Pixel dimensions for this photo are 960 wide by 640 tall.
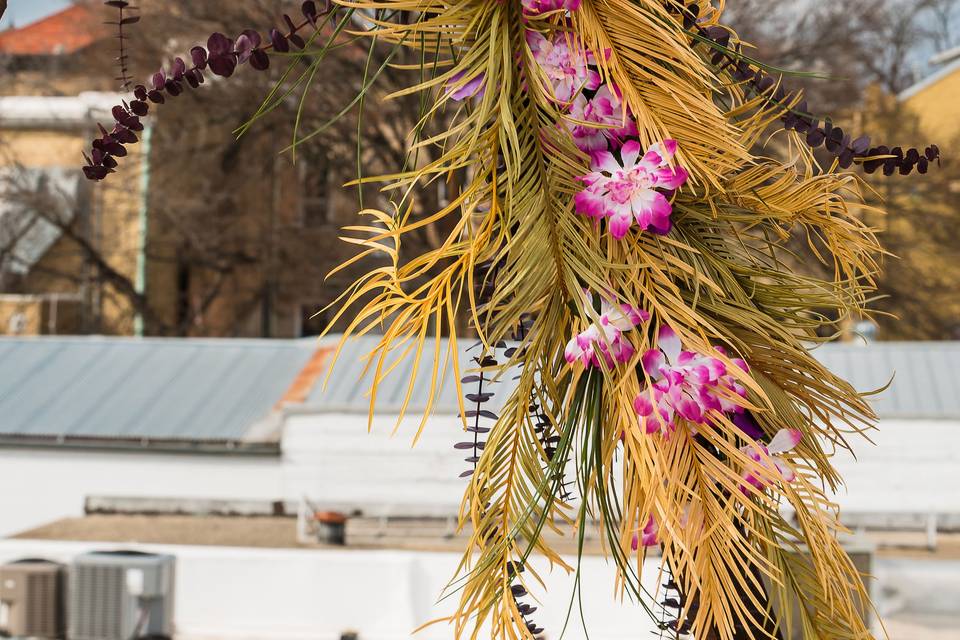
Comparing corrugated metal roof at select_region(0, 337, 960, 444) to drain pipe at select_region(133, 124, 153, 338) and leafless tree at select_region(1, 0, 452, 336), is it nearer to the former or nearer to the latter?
leafless tree at select_region(1, 0, 452, 336)

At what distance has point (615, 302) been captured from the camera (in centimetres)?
127

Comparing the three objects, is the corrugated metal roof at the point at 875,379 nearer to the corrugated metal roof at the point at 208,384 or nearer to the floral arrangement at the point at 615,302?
the corrugated metal roof at the point at 208,384

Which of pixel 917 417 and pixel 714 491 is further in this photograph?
pixel 917 417

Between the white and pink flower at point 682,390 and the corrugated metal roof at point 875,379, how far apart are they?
729 centimetres

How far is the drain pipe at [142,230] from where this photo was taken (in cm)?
1927

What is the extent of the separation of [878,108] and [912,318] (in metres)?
4.18

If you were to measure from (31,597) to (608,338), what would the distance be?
6151 millimetres

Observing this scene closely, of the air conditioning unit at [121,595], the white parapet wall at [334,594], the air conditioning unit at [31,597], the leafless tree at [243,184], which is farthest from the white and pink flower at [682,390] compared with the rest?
the leafless tree at [243,184]

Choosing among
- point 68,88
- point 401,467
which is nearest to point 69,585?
point 401,467

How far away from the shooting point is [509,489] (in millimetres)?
1342

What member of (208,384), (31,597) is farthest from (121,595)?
(208,384)

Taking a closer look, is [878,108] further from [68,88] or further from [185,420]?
[68,88]

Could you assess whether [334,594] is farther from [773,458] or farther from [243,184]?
[243,184]

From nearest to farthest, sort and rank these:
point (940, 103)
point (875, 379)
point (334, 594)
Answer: point (334, 594) < point (875, 379) < point (940, 103)
